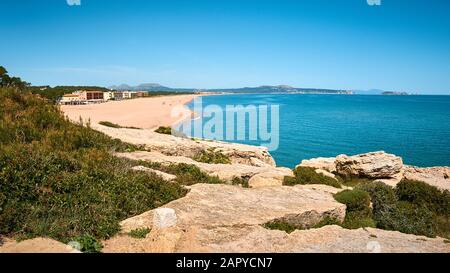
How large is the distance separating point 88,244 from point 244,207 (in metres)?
4.26

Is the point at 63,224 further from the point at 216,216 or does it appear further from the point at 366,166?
the point at 366,166

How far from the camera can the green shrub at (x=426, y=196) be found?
14.8 m

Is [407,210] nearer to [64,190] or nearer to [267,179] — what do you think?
[267,179]

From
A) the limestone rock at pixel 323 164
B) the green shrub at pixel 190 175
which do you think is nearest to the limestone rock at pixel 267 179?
the green shrub at pixel 190 175

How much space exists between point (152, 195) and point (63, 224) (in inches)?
110

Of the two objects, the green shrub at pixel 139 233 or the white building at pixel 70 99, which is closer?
the green shrub at pixel 139 233

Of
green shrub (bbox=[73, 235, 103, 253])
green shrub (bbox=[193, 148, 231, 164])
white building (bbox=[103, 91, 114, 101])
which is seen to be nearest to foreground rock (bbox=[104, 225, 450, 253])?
green shrub (bbox=[73, 235, 103, 253])

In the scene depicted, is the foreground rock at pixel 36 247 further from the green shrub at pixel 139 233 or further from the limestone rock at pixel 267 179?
the limestone rock at pixel 267 179

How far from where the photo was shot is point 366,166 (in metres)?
25.1

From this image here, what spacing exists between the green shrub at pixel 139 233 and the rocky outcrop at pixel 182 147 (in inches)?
500

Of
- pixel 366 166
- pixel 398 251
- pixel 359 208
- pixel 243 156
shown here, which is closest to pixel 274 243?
pixel 398 251

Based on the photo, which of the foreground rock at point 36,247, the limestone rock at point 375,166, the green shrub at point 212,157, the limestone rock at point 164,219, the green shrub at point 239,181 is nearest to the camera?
the foreground rock at point 36,247

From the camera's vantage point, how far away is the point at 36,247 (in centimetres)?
630

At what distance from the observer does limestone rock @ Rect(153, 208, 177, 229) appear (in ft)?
25.3
